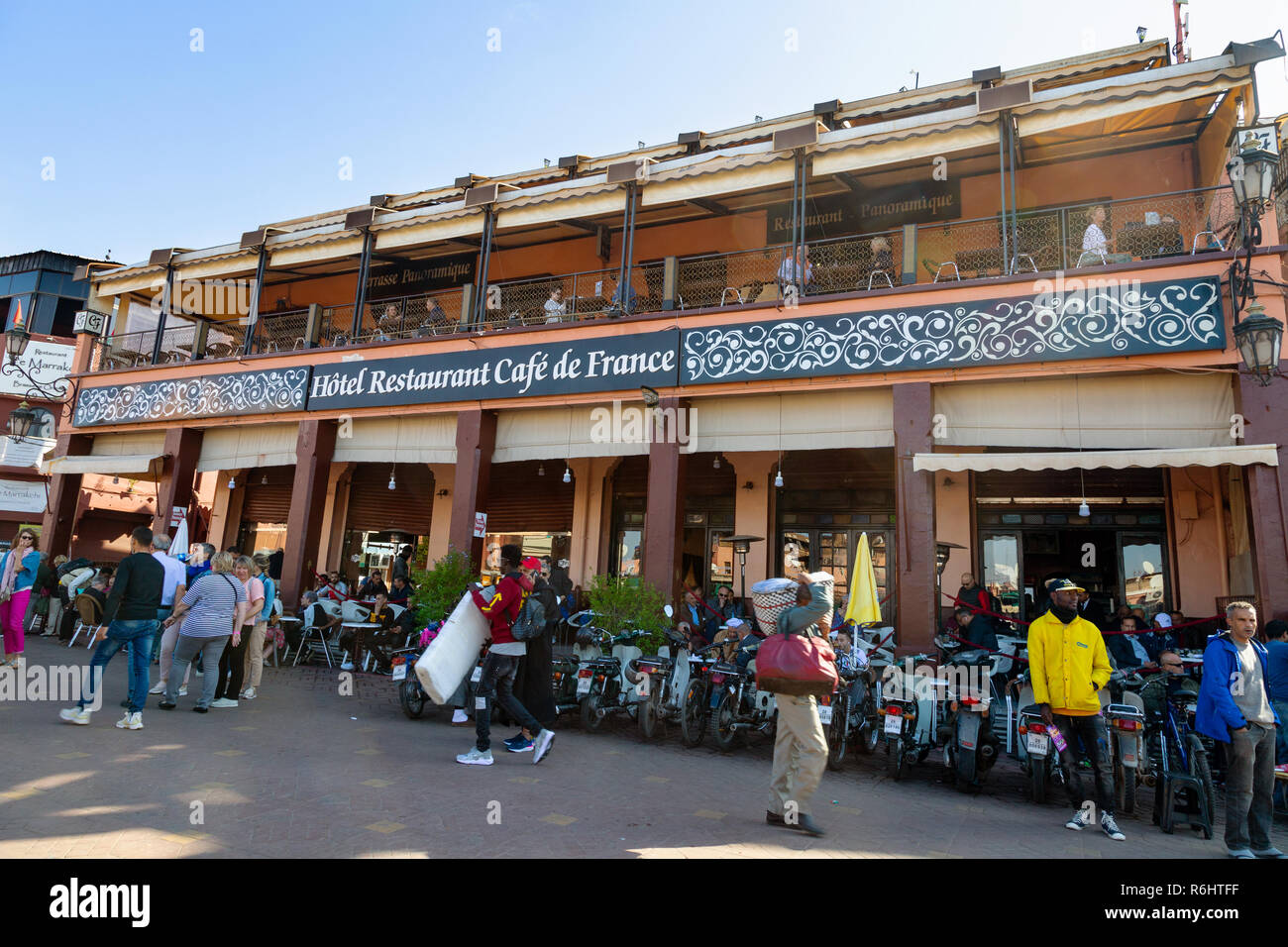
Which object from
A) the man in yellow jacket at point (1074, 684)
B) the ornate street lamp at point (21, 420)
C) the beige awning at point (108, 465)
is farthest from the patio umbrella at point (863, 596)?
the ornate street lamp at point (21, 420)

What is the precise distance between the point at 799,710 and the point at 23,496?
2572cm

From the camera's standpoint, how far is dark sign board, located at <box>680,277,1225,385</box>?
9477 millimetres

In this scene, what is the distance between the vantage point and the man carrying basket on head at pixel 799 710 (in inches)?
209

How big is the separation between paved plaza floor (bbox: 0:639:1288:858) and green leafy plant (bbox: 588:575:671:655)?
1492 mm

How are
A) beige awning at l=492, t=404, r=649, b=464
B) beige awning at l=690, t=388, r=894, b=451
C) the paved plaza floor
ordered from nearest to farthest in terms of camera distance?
the paved plaza floor
beige awning at l=690, t=388, r=894, b=451
beige awning at l=492, t=404, r=649, b=464

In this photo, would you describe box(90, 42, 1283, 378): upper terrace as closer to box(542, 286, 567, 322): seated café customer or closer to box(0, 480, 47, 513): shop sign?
box(542, 286, 567, 322): seated café customer

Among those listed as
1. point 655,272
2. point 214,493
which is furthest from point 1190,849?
point 214,493

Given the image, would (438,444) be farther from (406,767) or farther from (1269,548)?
(1269,548)

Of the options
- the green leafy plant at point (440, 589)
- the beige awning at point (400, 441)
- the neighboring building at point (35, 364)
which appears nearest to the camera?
the green leafy plant at point (440, 589)

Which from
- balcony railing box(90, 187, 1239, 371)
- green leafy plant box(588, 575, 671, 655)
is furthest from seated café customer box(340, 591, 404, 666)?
balcony railing box(90, 187, 1239, 371)

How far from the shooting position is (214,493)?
21797mm

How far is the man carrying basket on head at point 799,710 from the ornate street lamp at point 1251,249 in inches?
247

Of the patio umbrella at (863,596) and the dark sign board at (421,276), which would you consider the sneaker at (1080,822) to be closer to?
the patio umbrella at (863,596)
